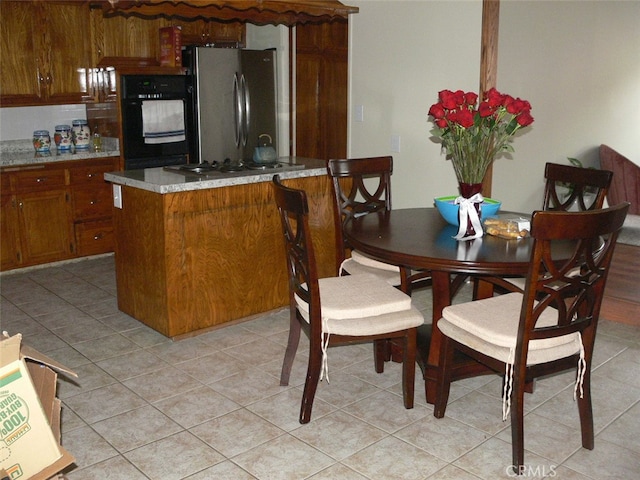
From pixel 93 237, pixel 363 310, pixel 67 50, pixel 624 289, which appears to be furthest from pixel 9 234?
pixel 624 289

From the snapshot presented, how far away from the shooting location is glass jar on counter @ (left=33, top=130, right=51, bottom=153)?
17.9 ft

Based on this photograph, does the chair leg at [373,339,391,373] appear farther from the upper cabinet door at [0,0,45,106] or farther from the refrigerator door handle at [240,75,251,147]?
the upper cabinet door at [0,0,45,106]

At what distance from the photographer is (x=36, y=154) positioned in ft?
17.3

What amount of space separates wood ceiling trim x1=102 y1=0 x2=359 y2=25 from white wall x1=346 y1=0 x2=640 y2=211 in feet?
1.57

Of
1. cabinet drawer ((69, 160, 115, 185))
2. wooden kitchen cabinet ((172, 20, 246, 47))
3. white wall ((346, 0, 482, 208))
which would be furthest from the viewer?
wooden kitchen cabinet ((172, 20, 246, 47))

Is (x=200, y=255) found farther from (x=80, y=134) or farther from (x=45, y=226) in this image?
(x=80, y=134)

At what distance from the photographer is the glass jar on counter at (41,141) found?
545 centimetres

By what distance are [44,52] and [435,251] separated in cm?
386

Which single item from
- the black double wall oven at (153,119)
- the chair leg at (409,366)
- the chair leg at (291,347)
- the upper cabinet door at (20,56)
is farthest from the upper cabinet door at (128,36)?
the chair leg at (409,366)

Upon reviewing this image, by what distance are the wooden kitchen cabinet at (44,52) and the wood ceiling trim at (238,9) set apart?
4.25 ft

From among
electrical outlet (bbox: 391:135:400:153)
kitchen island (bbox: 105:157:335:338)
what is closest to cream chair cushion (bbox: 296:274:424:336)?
kitchen island (bbox: 105:157:335:338)

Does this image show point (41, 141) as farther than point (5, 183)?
Yes

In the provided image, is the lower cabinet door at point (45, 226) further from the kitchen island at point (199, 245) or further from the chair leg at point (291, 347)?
the chair leg at point (291, 347)

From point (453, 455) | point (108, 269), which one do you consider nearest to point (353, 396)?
point (453, 455)
